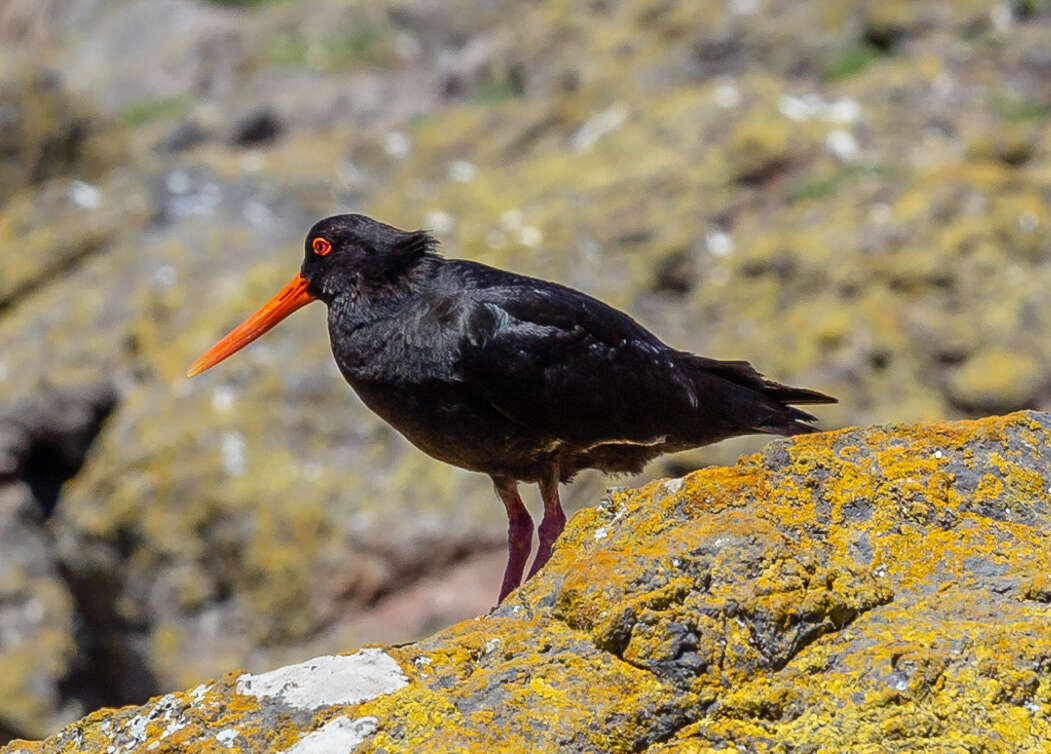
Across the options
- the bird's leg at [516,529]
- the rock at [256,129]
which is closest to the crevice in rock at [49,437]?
the bird's leg at [516,529]

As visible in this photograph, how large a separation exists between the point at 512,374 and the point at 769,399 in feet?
4.32

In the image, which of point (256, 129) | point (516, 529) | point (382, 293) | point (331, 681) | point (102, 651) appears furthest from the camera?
point (256, 129)

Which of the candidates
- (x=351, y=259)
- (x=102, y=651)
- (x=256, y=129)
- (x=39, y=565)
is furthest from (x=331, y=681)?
(x=256, y=129)

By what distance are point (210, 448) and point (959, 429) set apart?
6.32 m

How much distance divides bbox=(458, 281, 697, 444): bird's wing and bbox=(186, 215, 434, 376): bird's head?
484 mm

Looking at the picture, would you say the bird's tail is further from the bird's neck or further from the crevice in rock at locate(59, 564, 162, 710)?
the crevice in rock at locate(59, 564, 162, 710)

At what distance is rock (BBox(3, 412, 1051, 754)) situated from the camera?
3.16 meters

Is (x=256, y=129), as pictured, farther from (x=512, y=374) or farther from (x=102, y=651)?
(x=512, y=374)

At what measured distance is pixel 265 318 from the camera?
21.1ft

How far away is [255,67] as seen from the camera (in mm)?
18188

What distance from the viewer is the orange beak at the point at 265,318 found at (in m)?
6.29

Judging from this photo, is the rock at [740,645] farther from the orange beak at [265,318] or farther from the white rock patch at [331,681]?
the orange beak at [265,318]

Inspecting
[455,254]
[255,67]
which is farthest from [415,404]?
[255,67]

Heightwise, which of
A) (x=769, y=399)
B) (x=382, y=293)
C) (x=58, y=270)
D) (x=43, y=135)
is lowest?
(x=769, y=399)
